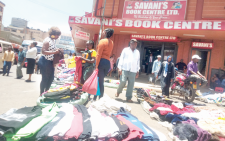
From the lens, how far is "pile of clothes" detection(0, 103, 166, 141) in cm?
189

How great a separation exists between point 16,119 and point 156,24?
9176 mm

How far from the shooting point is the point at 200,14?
37.1 ft

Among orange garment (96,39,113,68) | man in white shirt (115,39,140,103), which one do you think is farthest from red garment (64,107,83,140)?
man in white shirt (115,39,140,103)

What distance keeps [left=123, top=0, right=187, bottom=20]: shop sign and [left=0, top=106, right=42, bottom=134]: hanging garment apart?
10.5 m

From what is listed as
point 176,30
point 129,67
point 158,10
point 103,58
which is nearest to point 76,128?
point 103,58

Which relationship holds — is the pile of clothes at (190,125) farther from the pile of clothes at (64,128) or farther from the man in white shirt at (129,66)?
the man in white shirt at (129,66)

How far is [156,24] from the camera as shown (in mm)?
9719

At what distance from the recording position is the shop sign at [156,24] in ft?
28.6

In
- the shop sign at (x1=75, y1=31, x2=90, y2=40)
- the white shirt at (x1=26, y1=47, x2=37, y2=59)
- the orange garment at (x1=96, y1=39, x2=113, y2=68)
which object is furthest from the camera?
the shop sign at (x1=75, y1=31, x2=90, y2=40)

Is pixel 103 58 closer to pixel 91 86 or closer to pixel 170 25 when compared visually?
pixel 91 86

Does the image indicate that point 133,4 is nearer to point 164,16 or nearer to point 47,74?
point 164,16

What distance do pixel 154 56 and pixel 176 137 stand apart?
13.7 m

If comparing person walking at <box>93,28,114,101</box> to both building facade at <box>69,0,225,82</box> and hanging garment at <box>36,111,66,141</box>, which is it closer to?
hanging garment at <box>36,111,66,141</box>

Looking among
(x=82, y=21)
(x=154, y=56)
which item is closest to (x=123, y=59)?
(x=82, y=21)
